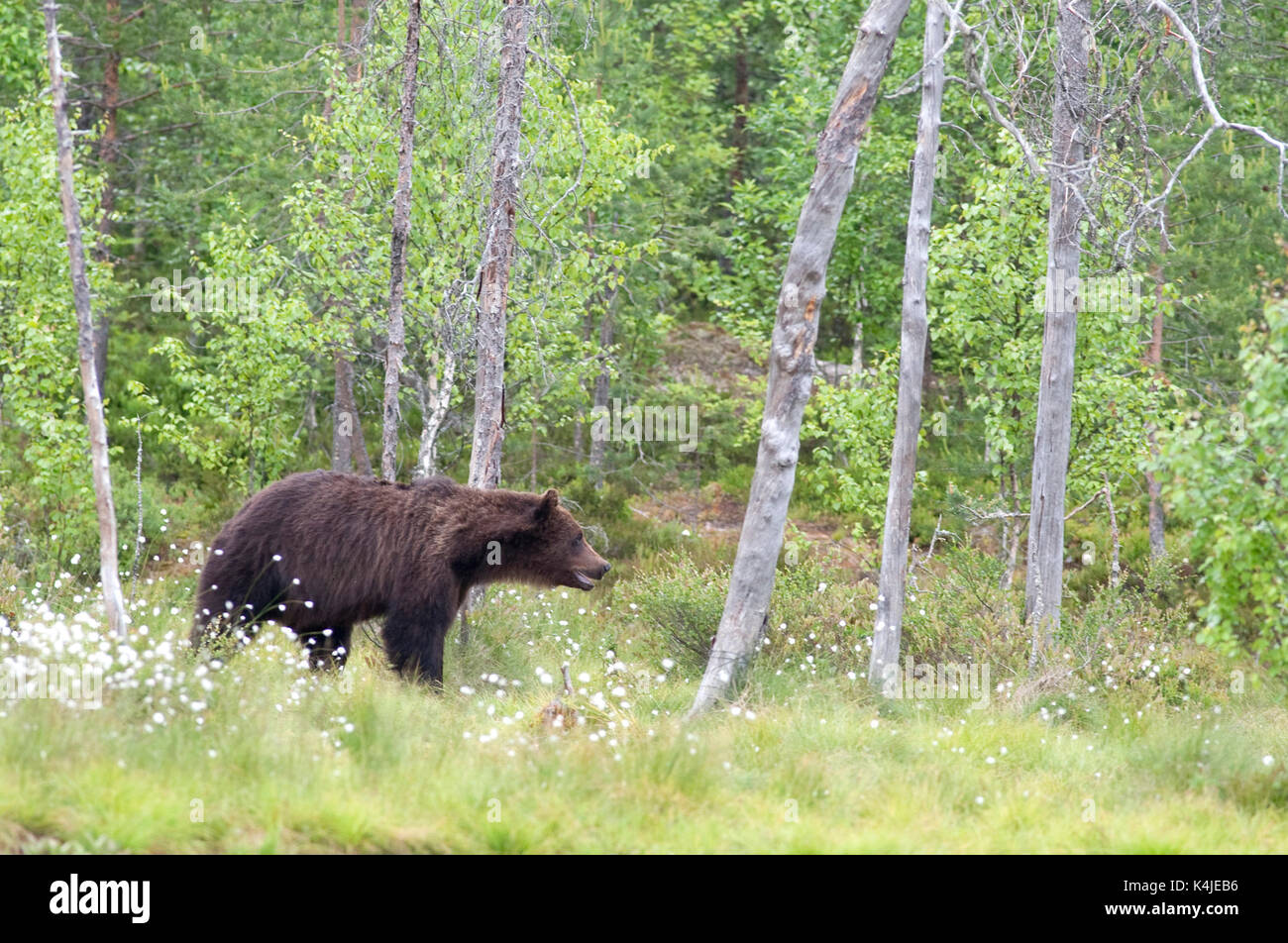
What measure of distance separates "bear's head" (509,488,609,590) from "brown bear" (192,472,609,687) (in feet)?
0.89

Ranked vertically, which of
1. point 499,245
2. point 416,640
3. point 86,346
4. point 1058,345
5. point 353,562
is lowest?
point 416,640

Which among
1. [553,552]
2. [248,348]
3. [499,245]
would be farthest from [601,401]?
[553,552]

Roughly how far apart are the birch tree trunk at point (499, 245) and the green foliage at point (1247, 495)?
6319 millimetres

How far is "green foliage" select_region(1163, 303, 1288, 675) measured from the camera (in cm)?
707

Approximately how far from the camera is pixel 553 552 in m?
10.6

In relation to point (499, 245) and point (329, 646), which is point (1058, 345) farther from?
point (329, 646)

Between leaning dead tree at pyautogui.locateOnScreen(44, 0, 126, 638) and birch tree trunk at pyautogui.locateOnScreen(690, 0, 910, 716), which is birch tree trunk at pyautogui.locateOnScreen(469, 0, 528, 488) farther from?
leaning dead tree at pyautogui.locateOnScreen(44, 0, 126, 638)

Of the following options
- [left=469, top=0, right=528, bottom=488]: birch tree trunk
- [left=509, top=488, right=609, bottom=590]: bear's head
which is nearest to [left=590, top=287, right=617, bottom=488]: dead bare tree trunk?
[left=469, top=0, right=528, bottom=488]: birch tree trunk

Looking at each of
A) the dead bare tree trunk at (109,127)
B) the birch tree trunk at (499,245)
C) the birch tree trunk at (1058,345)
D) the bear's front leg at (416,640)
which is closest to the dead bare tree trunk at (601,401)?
the dead bare tree trunk at (109,127)

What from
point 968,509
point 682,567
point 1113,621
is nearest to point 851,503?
point 968,509

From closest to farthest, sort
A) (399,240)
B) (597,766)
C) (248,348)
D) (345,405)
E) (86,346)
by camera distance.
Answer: (597,766)
(86,346)
(399,240)
(248,348)
(345,405)

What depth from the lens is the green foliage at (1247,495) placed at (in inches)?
278

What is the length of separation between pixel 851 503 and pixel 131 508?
1019cm

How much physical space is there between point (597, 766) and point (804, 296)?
13.9ft
